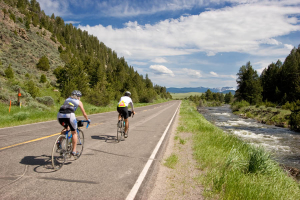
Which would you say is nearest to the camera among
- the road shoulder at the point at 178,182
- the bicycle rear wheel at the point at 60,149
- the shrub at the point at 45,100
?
the road shoulder at the point at 178,182

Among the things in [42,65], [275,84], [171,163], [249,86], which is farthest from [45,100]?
[275,84]

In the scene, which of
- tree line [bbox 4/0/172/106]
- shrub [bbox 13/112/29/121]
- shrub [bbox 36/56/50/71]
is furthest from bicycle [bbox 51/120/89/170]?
shrub [bbox 36/56/50/71]

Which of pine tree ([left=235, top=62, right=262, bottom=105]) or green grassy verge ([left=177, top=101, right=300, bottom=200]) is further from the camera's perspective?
pine tree ([left=235, top=62, right=262, bottom=105])

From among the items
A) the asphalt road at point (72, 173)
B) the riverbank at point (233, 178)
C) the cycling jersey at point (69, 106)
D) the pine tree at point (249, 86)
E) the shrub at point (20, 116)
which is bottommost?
the riverbank at point (233, 178)

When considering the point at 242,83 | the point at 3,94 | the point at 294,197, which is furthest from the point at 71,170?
the point at 242,83

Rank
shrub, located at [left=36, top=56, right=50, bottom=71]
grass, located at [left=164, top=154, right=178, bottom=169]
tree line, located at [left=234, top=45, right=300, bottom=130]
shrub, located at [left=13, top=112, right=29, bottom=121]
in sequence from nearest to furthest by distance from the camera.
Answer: grass, located at [left=164, top=154, right=178, bottom=169] → shrub, located at [left=13, top=112, right=29, bottom=121] → shrub, located at [left=36, top=56, right=50, bottom=71] → tree line, located at [left=234, top=45, right=300, bottom=130]

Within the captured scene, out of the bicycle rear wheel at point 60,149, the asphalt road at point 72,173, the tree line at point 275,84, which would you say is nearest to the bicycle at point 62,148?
the bicycle rear wheel at point 60,149

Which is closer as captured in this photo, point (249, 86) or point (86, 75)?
point (86, 75)

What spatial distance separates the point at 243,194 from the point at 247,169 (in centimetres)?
192

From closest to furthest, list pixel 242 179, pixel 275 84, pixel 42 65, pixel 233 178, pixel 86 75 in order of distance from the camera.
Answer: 1. pixel 233 178
2. pixel 242 179
3. pixel 42 65
4. pixel 86 75
5. pixel 275 84

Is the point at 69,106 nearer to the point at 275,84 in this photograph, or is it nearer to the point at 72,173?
the point at 72,173

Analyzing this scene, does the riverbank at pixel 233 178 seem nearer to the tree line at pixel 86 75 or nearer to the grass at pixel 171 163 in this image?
the grass at pixel 171 163

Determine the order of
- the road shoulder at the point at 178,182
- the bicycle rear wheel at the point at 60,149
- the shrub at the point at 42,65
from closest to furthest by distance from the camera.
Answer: the road shoulder at the point at 178,182
the bicycle rear wheel at the point at 60,149
the shrub at the point at 42,65

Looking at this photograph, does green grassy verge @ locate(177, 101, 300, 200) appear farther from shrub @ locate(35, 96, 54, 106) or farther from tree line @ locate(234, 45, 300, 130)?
tree line @ locate(234, 45, 300, 130)
